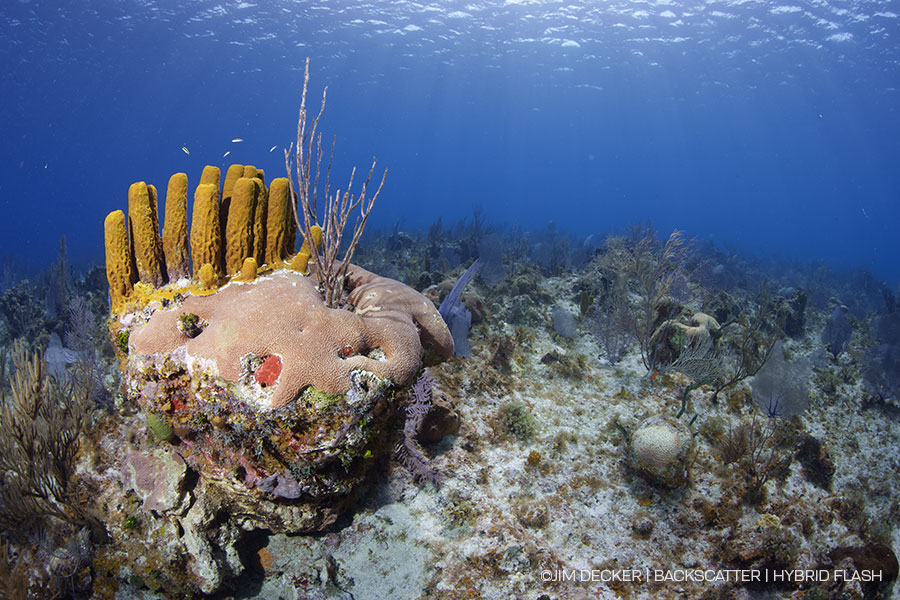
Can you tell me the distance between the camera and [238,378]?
2.49 m

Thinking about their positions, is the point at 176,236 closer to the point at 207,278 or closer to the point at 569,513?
the point at 207,278

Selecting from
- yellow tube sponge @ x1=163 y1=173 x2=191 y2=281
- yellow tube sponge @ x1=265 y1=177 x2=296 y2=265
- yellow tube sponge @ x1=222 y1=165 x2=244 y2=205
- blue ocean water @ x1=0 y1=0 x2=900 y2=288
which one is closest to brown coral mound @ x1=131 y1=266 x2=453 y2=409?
yellow tube sponge @ x1=265 y1=177 x2=296 y2=265

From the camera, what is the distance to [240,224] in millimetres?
3396

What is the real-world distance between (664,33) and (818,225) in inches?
4582

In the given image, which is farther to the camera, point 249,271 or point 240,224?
point 240,224

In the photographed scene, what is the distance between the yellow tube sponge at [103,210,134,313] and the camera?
3283 mm

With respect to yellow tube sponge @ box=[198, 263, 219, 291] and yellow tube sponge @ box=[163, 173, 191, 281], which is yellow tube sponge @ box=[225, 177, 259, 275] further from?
yellow tube sponge @ box=[163, 173, 191, 281]

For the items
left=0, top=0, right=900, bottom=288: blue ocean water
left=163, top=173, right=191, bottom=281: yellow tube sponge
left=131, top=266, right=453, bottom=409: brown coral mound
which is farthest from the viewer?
left=0, top=0, right=900, bottom=288: blue ocean water

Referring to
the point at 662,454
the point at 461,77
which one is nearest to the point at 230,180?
the point at 662,454

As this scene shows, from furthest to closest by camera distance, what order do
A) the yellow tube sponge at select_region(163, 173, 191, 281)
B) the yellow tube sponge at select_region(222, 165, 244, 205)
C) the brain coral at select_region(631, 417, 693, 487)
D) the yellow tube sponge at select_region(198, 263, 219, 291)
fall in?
the brain coral at select_region(631, 417, 693, 487) < the yellow tube sponge at select_region(222, 165, 244, 205) < the yellow tube sponge at select_region(163, 173, 191, 281) < the yellow tube sponge at select_region(198, 263, 219, 291)

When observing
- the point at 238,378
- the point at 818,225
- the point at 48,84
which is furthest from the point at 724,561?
the point at 818,225

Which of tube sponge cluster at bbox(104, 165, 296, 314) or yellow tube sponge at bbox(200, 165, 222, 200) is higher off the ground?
yellow tube sponge at bbox(200, 165, 222, 200)

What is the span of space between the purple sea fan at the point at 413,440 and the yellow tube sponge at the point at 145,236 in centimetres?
244

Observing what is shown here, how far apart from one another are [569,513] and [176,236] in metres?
4.74
